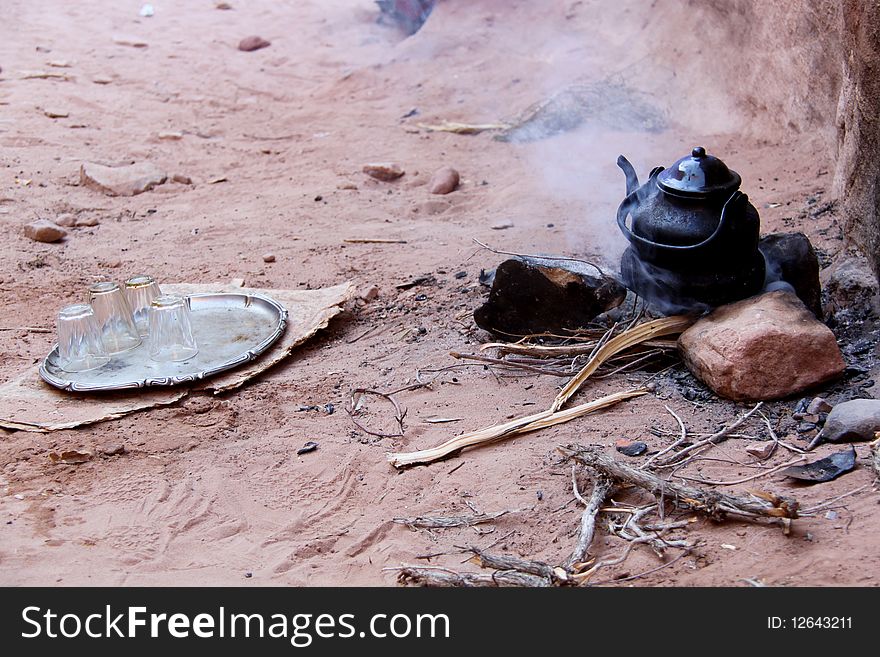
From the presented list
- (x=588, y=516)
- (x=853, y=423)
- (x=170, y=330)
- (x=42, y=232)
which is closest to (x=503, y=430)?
(x=588, y=516)

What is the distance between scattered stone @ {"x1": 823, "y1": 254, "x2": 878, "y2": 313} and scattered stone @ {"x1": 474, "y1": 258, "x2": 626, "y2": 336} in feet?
2.92

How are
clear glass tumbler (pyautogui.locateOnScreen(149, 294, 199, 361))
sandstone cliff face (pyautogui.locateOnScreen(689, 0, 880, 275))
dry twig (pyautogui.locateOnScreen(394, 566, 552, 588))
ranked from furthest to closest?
clear glass tumbler (pyautogui.locateOnScreen(149, 294, 199, 361)) < sandstone cliff face (pyautogui.locateOnScreen(689, 0, 880, 275)) < dry twig (pyautogui.locateOnScreen(394, 566, 552, 588))

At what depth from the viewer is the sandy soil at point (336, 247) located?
2.59 meters

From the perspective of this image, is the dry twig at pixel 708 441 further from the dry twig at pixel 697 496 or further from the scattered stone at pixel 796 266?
the scattered stone at pixel 796 266

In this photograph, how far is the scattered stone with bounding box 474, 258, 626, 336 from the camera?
12.3 ft

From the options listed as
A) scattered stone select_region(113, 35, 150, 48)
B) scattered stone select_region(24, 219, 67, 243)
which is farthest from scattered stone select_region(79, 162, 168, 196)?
scattered stone select_region(113, 35, 150, 48)

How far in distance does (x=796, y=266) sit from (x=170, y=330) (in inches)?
104

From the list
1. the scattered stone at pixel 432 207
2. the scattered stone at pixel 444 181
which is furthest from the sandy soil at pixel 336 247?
the scattered stone at pixel 444 181

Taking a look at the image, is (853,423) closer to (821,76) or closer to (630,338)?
(630,338)

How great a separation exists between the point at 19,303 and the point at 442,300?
7.53ft

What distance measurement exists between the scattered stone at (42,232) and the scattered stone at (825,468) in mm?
4669

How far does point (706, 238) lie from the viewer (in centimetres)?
332

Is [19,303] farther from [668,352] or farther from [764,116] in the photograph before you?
[764,116]

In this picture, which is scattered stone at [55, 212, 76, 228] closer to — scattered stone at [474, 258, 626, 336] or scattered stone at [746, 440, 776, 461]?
scattered stone at [474, 258, 626, 336]
